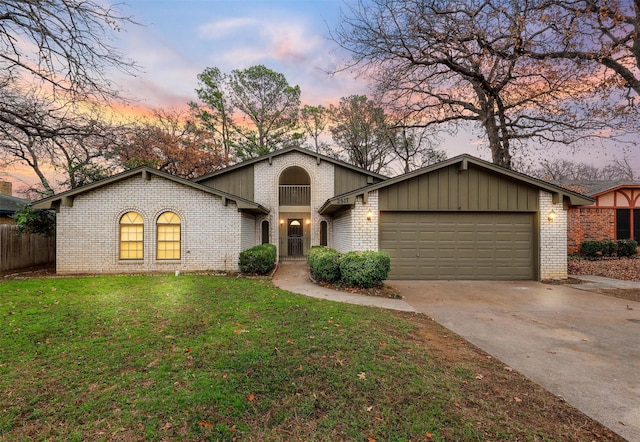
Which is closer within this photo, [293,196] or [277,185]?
[277,185]

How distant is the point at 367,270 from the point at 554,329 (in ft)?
13.7

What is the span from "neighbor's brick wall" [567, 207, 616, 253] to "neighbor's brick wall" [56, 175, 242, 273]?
1808 centimetres

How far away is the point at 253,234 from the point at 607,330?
43.9 ft

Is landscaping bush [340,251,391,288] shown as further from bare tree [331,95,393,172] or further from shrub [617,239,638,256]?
bare tree [331,95,393,172]

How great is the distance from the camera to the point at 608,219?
16.8 m

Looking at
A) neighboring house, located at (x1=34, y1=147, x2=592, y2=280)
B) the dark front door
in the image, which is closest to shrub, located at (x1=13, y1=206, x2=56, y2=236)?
neighboring house, located at (x1=34, y1=147, x2=592, y2=280)

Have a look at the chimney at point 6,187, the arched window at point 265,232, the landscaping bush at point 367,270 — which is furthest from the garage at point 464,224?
the chimney at point 6,187

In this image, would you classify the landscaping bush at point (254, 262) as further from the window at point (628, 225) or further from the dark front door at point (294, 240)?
the window at point (628, 225)

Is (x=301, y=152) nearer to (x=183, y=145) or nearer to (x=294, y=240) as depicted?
(x=294, y=240)

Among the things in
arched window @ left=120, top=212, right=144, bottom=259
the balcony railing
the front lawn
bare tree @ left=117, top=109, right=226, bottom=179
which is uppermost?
bare tree @ left=117, top=109, right=226, bottom=179

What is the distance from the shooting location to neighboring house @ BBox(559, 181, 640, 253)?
1675 centimetres

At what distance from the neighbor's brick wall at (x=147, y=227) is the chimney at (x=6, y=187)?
13474mm

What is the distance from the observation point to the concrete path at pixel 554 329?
3.25 m

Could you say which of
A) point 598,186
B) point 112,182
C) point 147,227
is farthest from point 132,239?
point 598,186
